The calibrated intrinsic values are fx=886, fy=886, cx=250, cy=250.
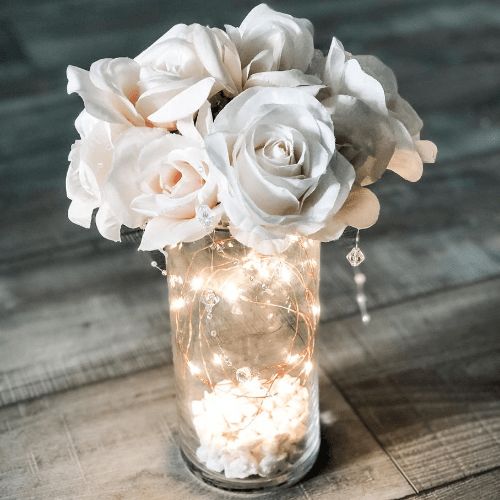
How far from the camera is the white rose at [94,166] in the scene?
681 millimetres

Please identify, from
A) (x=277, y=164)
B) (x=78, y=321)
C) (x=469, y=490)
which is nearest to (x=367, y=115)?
(x=277, y=164)

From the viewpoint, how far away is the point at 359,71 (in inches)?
26.6

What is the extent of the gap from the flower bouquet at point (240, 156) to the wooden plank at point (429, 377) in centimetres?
22

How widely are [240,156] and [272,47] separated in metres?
0.12

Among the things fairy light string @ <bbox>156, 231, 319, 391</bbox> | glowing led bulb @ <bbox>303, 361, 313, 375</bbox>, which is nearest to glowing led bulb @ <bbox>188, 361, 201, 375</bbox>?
fairy light string @ <bbox>156, 231, 319, 391</bbox>

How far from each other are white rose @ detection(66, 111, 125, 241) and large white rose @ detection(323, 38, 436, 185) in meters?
0.17

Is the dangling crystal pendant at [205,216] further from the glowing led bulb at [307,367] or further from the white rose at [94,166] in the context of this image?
the glowing led bulb at [307,367]

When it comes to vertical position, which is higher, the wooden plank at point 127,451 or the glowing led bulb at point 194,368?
the glowing led bulb at point 194,368

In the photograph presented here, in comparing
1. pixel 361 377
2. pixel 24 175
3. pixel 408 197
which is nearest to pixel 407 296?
pixel 361 377

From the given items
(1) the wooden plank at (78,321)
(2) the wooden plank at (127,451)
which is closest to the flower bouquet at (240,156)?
(2) the wooden plank at (127,451)

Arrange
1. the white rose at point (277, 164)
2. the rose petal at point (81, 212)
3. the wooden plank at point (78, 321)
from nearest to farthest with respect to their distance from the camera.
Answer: the white rose at point (277, 164) < the rose petal at point (81, 212) < the wooden plank at point (78, 321)

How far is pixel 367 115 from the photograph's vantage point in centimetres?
67

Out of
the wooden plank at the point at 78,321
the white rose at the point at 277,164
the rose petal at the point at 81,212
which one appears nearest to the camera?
the white rose at the point at 277,164

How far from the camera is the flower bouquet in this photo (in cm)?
63
